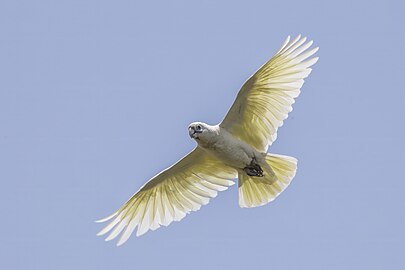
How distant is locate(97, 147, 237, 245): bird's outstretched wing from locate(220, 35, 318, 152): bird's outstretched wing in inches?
24.0

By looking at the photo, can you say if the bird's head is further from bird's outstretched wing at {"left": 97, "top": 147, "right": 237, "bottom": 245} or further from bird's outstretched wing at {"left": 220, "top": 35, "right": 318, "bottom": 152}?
bird's outstretched wing at {"left": 97, "top": 147, "right": 237, "bottom": 245}

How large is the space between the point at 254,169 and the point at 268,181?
0.82ft

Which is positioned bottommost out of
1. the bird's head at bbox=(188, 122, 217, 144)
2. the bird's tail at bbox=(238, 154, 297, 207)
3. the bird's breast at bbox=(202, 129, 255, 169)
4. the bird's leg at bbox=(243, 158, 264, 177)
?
the bird's tail at bbox=(238, 154, 297, 207)

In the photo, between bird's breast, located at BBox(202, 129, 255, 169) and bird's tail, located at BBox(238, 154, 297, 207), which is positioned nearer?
bird's breast, located at BBox(202, 129, 255, 169)

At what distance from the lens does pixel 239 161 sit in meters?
13.6

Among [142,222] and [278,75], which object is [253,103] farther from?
[142,222]

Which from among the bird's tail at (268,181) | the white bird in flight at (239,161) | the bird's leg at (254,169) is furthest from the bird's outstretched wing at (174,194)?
the bird's leg at (254,169)

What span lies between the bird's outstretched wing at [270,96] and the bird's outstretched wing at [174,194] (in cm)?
61

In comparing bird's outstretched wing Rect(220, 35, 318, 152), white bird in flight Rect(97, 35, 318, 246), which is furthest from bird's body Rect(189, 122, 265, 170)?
bird's outstretched wing Rect(220, 35, 318, 152)

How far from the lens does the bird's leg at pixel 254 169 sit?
539 inches

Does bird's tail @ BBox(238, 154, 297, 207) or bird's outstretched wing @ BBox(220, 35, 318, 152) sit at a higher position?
bird's outstretched wing @ BBox(220, 35, 318, 152)

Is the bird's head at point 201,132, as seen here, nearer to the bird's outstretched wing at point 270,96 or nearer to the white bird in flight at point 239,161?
the white bird in flight at point 239,161

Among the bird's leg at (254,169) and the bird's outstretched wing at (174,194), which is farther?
the bird's outstretched wing at (174,194)

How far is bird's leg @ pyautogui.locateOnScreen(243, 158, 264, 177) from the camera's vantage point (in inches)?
539
